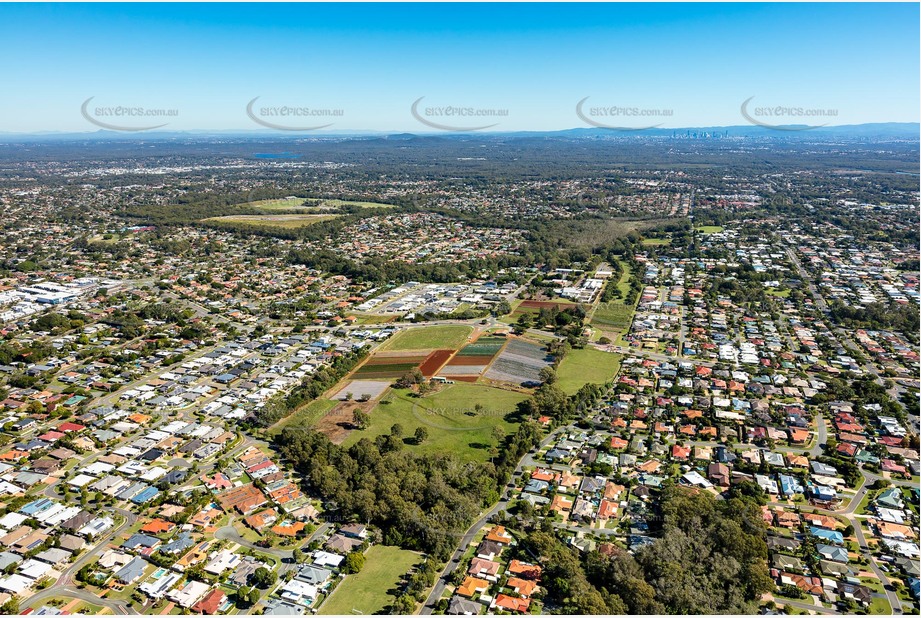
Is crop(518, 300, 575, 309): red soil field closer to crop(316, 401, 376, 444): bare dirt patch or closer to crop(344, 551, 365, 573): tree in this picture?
crop(316, 401, 376, 444): bare dirt patch

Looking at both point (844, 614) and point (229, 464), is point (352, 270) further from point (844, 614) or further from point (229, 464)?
point (844, 614)

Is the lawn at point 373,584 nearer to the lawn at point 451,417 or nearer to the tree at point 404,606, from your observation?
the tree at point 404,606


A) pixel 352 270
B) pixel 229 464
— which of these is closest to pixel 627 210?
pixel 352 270

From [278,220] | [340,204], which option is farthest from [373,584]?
[340,204]

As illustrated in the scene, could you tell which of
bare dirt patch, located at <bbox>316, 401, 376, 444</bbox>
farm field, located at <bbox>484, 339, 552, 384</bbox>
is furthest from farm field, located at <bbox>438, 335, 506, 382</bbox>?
bare dirt patch, located at <bbox>316, 401, 376, 444</bbox>

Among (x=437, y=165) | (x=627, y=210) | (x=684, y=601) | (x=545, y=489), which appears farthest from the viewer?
(x=437, y=165)

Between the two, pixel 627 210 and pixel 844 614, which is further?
pixel 627 210
